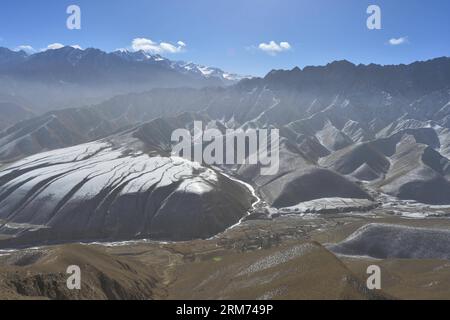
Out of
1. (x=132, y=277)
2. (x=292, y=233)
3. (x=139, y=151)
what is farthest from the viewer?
(x=139, y=151)

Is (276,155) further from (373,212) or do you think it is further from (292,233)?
(292,233)

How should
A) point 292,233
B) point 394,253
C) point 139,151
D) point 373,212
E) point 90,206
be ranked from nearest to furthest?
point 394,253 → point 292,233 → point 90,206 → point 373,212 → point 139,151

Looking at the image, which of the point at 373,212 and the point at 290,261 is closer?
the point at 290,261

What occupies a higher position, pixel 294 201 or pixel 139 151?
pixel 139 151

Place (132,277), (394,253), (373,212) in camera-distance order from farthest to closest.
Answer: (373,212) < (394,253) < (132,277)

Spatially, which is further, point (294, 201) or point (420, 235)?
Result: point (294, 201)

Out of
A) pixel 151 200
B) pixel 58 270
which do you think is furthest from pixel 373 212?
pixel 58 270
